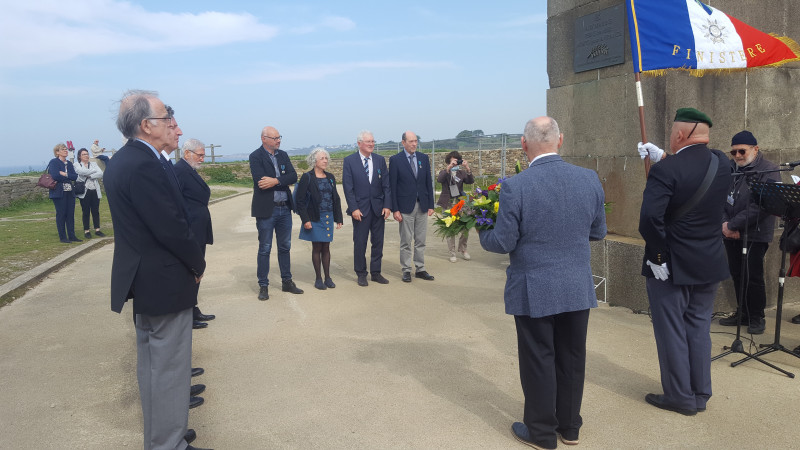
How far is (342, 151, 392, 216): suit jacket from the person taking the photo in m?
8.15

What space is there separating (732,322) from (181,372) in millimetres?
5343

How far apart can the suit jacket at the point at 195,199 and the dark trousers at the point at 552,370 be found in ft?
11.5

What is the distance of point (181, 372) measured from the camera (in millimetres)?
3439

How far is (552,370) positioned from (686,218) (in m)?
1.40

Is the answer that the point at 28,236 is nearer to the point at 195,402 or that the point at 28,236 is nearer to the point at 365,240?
the point at 365,240

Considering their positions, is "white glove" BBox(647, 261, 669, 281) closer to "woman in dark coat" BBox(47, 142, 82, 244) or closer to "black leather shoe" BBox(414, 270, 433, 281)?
"black leather shoe" BBox(414, 270, 433, 281)

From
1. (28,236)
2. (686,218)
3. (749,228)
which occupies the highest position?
(686,218)

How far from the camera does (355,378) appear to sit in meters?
4.73

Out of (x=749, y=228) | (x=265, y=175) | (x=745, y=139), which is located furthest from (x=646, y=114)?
(x=265, y=175)

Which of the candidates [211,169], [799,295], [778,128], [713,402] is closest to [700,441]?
[713,402]

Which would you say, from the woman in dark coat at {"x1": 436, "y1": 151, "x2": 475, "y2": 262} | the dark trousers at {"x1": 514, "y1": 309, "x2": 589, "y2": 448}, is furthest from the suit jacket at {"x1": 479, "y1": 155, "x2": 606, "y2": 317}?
the woman in dark coat at {"x1": 436, "y1": 151, "x2": 475, "y2": 262}

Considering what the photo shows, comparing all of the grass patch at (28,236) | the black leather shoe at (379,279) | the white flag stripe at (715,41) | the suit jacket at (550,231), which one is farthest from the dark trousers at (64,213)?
the white flag stripe at (715,41)

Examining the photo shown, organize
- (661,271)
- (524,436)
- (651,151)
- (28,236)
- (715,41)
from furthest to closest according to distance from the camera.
→ (28,236) → (715,41) → (651,151) → (661,271) → (524,436)

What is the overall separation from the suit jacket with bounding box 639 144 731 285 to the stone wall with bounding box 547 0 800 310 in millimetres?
2468
